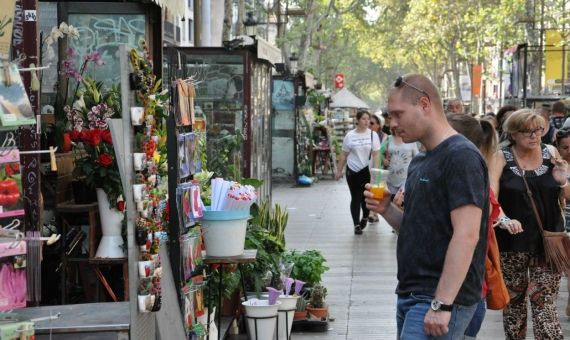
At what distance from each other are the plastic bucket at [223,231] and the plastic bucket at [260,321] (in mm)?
786

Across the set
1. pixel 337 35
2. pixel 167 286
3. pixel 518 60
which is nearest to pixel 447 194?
pixel 167 286

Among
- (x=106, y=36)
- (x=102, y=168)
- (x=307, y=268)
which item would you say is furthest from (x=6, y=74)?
(x=307, y=268)

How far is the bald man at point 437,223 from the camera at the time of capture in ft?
13.1

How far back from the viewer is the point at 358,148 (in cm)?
1438

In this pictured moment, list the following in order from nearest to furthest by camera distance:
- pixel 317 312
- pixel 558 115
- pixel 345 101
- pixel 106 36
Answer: pixel 106 36
pixel 317 312
pixel 558 115
pixel 345 101

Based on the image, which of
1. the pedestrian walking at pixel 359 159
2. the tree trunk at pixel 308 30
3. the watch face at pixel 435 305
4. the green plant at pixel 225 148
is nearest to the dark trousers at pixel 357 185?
the pedestrian walking at pixel 359 159

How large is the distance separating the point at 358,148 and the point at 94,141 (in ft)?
30.2

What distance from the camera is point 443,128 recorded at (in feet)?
13.8

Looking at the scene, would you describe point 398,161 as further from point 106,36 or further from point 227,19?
point 106,36

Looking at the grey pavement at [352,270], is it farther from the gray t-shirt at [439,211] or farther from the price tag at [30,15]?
the price tag at [30,15]

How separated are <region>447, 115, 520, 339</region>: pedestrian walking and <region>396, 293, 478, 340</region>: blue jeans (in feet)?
0.98

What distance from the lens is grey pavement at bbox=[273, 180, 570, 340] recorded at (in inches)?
322

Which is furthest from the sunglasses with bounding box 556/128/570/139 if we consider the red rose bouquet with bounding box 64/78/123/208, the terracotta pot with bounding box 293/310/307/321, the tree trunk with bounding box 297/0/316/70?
the tree trunk with bounding box 297/0/316/70

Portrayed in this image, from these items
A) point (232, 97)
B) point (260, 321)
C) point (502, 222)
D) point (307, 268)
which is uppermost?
point (232, 97)
